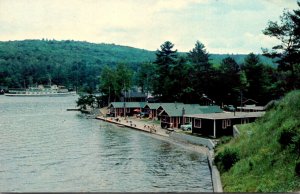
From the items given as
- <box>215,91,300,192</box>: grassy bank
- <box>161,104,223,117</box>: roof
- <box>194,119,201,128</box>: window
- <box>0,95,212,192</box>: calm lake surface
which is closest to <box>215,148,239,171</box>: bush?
<box>215,91,300,192</box>: grassy bank

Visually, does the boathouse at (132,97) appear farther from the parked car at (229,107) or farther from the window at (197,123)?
the window at (197,123)

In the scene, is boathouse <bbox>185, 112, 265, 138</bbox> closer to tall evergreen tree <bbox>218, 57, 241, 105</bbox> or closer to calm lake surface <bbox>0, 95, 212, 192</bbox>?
calm lake surface <bbox>0, 95, 212, 192</bbox>

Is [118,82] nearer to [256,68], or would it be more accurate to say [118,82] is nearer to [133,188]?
[256,68]

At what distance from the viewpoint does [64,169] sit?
3828cm

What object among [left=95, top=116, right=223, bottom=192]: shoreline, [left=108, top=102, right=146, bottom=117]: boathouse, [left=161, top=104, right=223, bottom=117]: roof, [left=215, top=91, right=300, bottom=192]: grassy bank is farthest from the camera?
[left=108, top=102, right=146, bottom=117]: boathouse

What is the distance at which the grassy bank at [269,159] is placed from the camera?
22300 mm

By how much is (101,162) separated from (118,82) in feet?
247

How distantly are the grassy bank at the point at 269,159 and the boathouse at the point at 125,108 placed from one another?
196 feet

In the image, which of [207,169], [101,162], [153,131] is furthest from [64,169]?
[153,131]

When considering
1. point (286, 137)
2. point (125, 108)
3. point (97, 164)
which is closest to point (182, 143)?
point (97, 164)

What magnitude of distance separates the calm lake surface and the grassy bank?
9.85 feet

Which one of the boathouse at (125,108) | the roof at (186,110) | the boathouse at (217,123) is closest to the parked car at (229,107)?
the roof at (186,110)

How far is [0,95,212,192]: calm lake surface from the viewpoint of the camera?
3209 centimetres

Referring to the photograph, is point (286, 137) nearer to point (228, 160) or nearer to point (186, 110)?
point (228, 160)
